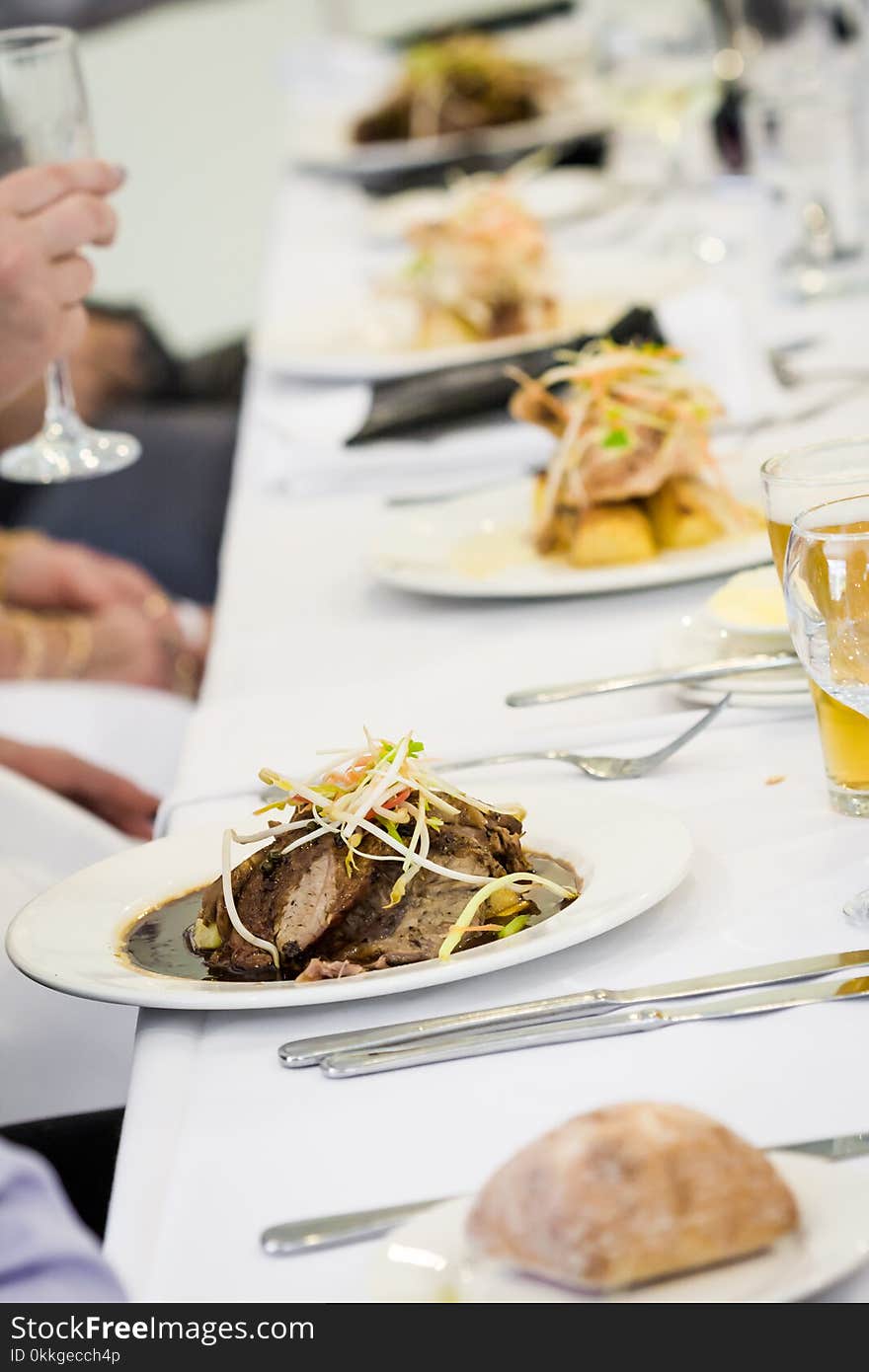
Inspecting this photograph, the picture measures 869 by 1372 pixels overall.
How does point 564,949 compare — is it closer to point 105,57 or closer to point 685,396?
point 685,396

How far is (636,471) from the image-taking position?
156 centimetres

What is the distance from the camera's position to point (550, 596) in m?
1.56

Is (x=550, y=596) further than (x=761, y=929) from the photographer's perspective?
Yes

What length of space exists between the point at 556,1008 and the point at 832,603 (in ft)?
0.84

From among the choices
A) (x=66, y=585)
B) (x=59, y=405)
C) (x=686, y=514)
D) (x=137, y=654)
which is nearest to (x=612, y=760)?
(x=686, y=514)

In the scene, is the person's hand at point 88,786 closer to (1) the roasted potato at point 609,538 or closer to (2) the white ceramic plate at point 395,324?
(1) the roasted potato at point 609,538

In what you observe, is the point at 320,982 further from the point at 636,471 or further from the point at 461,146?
the point at 461,146

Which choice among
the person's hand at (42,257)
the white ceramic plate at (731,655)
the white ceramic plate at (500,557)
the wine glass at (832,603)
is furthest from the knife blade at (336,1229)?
the person's hand at (42,257)

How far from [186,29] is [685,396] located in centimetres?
796

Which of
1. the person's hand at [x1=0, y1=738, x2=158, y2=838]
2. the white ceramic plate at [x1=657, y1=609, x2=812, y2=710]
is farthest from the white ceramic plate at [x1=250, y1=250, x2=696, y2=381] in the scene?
the white ceramic plate at [x1=657, y1=609, x2=812, y2=710]

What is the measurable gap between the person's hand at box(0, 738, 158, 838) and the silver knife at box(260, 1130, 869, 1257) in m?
1.08

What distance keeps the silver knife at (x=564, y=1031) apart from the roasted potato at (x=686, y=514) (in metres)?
0.75

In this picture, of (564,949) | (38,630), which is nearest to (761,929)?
(564,949)

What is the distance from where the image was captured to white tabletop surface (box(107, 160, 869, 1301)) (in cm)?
76
